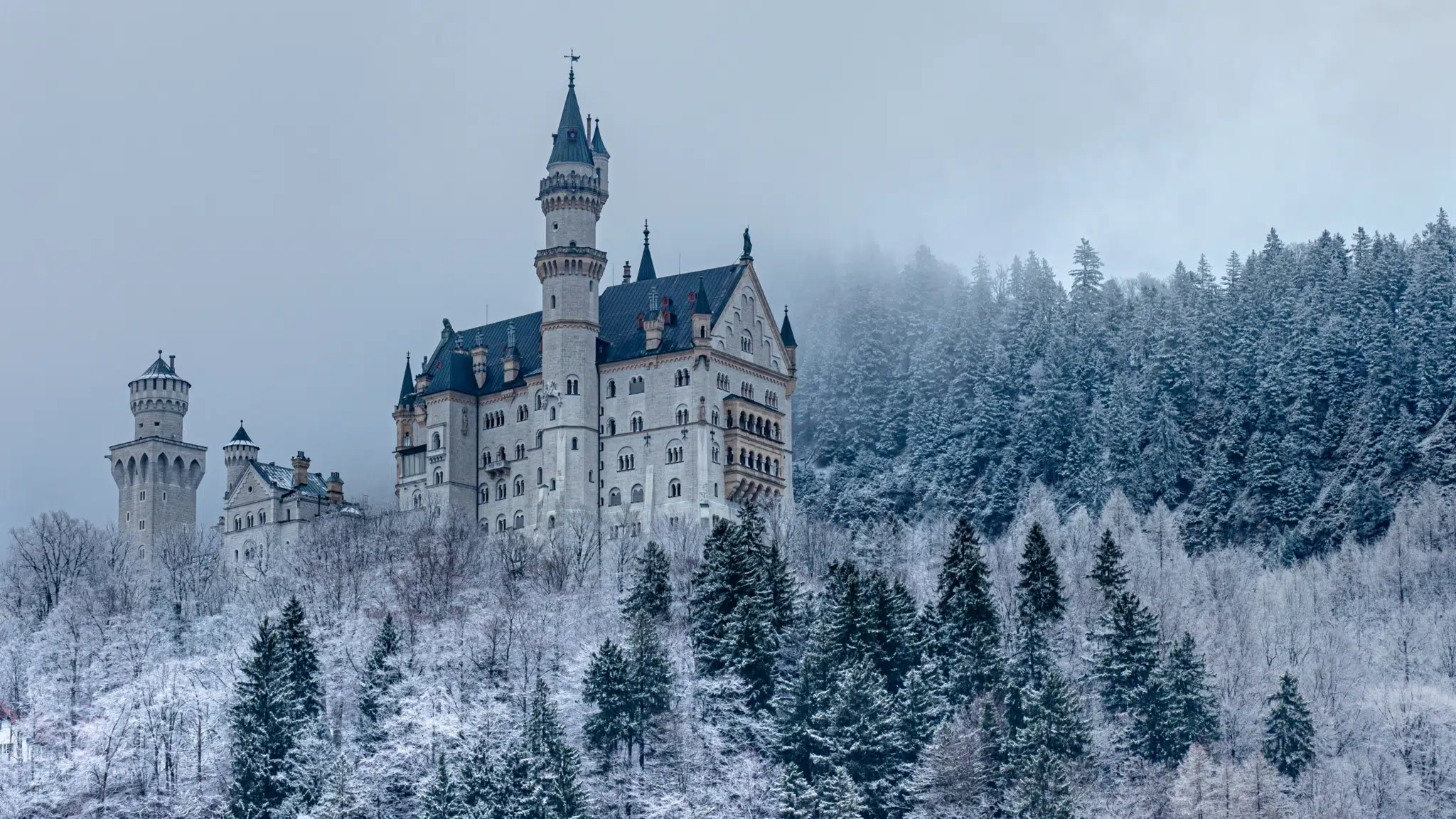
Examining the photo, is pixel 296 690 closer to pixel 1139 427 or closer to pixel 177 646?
pixel 177 646

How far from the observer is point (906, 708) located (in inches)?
3440

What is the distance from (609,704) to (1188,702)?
20.4 metres

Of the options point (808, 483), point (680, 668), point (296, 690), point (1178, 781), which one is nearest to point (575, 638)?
point (680, 668)

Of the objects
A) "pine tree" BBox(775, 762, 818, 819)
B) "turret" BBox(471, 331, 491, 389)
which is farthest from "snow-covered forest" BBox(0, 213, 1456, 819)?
"turret" BBox(471, 331, 491, 389)

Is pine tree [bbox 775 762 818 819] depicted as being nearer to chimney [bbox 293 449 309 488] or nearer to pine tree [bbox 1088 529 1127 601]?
pine tree [bbox 1088 529 1127 601]

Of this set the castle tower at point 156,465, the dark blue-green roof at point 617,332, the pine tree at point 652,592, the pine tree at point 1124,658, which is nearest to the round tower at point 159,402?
the castle tower at point 156,465

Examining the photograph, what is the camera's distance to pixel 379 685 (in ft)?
295

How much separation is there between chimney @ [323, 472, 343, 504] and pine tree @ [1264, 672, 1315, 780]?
55.7 m

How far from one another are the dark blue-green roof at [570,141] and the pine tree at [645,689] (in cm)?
3711

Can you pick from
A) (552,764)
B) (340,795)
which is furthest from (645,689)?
(340,795)

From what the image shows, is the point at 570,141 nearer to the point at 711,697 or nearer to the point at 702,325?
the point at 702,325

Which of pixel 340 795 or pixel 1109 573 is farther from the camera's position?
pixel 1109 573

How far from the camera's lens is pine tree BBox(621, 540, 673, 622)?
9650 centimetres

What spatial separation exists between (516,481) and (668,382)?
905 cm
